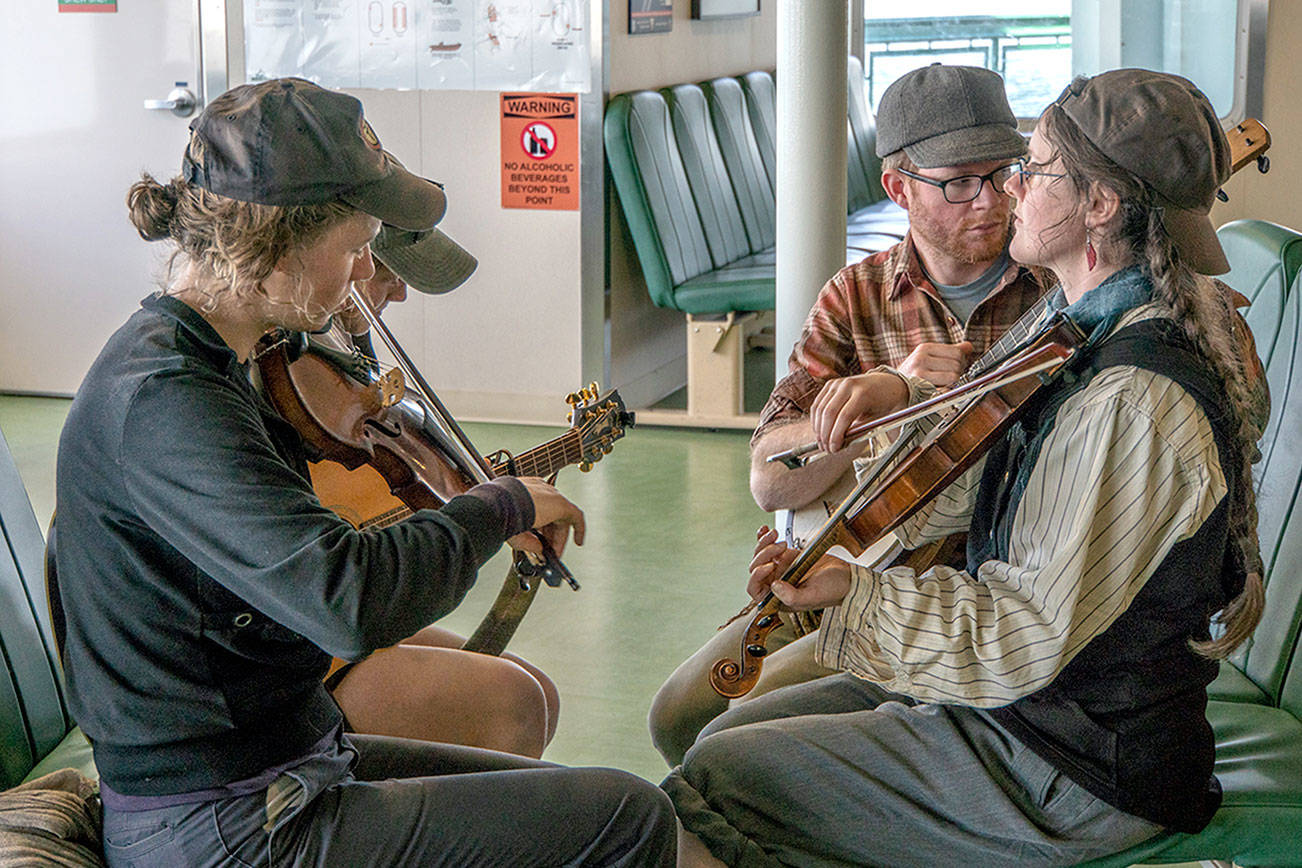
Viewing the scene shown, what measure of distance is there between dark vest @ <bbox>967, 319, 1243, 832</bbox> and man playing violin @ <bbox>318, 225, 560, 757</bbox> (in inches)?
33.7

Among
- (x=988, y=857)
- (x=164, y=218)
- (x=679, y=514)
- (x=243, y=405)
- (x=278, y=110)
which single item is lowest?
(x=679, y=514)

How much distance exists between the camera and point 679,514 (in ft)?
14.8

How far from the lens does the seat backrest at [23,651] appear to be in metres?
1.96

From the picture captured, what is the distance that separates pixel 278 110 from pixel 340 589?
1.70 ft

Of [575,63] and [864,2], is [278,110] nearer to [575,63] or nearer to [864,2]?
[575,63]

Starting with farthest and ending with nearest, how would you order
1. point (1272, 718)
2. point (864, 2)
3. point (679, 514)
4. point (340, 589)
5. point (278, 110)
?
point (864, 2) < point (679, 514) < point (1272, 718) < point (278, 110) < point (340, 589)

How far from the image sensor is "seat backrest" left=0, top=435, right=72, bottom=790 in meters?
1.96

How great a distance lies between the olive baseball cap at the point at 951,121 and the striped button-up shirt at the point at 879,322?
6.8 inches

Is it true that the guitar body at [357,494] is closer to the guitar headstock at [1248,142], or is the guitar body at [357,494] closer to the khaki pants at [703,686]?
the khaki pants at [703,686]

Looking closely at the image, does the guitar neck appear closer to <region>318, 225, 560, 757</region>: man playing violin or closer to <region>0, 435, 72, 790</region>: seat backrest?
<region>318, 225, 560, 757</region>: man playing violin

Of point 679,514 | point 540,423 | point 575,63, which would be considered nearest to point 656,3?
point 575,63

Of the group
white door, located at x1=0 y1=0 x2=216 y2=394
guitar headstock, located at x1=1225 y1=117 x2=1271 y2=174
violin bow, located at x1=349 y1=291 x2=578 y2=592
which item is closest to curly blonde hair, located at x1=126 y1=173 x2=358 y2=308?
violin bow, located at x1=349 y1=291 x2=578 y2=592

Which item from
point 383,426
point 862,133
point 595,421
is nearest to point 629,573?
point 595,421

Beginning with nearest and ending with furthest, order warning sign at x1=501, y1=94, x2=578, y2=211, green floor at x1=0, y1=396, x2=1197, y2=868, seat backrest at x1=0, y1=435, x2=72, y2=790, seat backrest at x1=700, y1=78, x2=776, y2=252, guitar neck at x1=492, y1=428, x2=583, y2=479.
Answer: seat backrest at x1=0, y1=435, x2=72, y2=790 < guitar neck at x1=492, y1=428, x2=583, y2=479 < green floor at x1=0, y1=396, x2=1197, y2=868 < warning sign at x1=501, y1=94, x2=578, y2=211 < seat backrest at x1=700, y1=78, x2=776, y2=252
